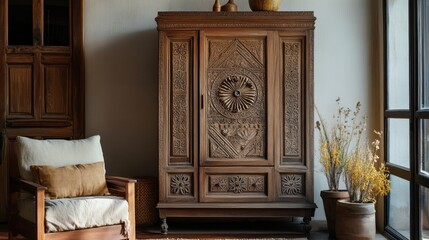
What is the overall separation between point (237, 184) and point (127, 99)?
1.44m

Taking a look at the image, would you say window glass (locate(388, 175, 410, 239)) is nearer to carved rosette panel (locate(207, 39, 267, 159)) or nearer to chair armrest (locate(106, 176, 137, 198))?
carved rosette panel (locate(207, 39, 267, 159))

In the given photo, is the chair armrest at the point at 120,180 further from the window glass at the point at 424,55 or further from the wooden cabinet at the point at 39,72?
the window glass at the point at 424,55

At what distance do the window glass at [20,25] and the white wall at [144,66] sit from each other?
0.53 metres

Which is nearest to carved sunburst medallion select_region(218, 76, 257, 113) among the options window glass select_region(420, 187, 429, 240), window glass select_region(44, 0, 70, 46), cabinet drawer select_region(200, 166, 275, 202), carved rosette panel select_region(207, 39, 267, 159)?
carved rosette panel select_region(207, 39, 267, 159)

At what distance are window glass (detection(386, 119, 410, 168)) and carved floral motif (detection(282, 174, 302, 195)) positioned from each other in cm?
87

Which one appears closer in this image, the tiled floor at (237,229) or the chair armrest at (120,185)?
the chair armrest at (120,185)

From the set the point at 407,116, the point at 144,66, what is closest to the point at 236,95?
the point at 144,66

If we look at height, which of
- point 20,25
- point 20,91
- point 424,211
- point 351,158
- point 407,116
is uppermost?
point 20,25

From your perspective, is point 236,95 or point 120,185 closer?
point 120,185

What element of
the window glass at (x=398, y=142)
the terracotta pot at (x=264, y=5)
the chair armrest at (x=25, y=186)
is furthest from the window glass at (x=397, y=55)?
the chair armrest at (x=25, y=186)

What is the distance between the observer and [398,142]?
4.18m

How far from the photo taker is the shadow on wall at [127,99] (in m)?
4.74

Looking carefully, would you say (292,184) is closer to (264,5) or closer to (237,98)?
(237,98)

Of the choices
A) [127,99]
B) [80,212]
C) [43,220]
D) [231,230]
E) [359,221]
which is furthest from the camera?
[127,99]
